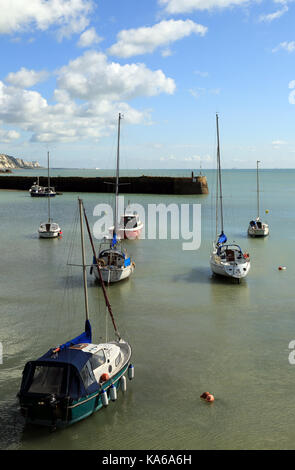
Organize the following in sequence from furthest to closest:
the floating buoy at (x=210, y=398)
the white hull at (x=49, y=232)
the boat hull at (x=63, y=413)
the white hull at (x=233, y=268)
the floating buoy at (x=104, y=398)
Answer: the white hull at (x=49, y=232) → the white hull at (x=233, y=268) → the floating buoy at (x=210, y=398) → the floating buoy at (x=104, y=398) → the boat hull at (x=63, y=413)

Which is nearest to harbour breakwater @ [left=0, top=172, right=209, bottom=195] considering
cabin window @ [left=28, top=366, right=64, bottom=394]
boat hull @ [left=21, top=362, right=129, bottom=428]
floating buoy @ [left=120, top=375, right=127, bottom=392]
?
floating buoy @ [left=120, top=375, right=127, bottom=392]

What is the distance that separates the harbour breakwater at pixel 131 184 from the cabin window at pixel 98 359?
87804mm

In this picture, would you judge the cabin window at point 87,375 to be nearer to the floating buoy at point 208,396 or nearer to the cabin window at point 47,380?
the cabin window at point 47,380

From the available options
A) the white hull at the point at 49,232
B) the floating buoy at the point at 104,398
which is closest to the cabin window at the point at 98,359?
the floating buoy at the point at 104,398

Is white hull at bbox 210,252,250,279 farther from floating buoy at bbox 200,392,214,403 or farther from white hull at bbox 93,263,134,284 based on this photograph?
floating buoy at bbox 200,392,214,403

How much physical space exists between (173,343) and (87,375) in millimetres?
6486

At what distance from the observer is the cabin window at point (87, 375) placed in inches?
495

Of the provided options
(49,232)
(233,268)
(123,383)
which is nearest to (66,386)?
(123,383)

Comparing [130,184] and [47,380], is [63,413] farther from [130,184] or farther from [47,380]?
[130,184]

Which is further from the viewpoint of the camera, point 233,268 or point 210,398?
point 233,268

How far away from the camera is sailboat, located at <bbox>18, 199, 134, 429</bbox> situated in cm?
1186

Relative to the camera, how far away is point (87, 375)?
1273cm
